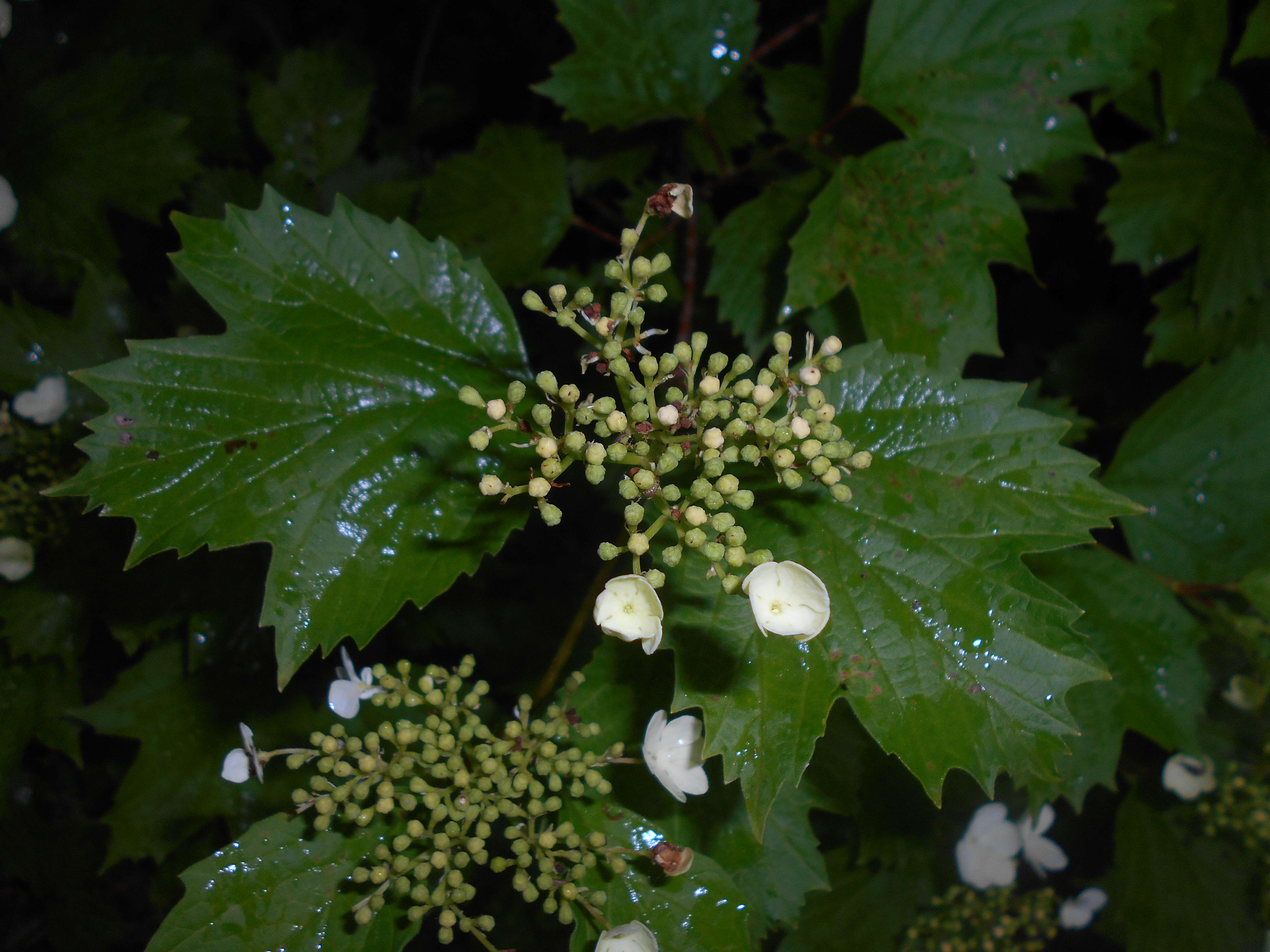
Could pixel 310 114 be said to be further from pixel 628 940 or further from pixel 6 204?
pixel 628 940

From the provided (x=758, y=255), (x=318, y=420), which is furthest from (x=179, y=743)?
(x=758, y=255)

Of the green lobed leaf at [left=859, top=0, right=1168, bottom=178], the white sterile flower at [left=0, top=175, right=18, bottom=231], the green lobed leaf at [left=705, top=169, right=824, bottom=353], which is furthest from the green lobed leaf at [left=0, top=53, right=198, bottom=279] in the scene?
the green lobed leaf at [left=859, top=0, right=1168, bottom=178]

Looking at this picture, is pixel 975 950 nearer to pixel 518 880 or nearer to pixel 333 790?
pixel 518 880

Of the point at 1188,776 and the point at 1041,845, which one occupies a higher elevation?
the point at 1188,776

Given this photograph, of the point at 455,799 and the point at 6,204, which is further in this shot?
the point at 6,204

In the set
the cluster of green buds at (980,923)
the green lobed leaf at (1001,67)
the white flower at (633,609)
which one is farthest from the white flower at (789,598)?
the cluster of green buds at (980,923)

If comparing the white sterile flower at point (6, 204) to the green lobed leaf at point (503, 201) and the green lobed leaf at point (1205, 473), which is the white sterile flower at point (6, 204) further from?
the green lobed leaf at point (1205, 473)
